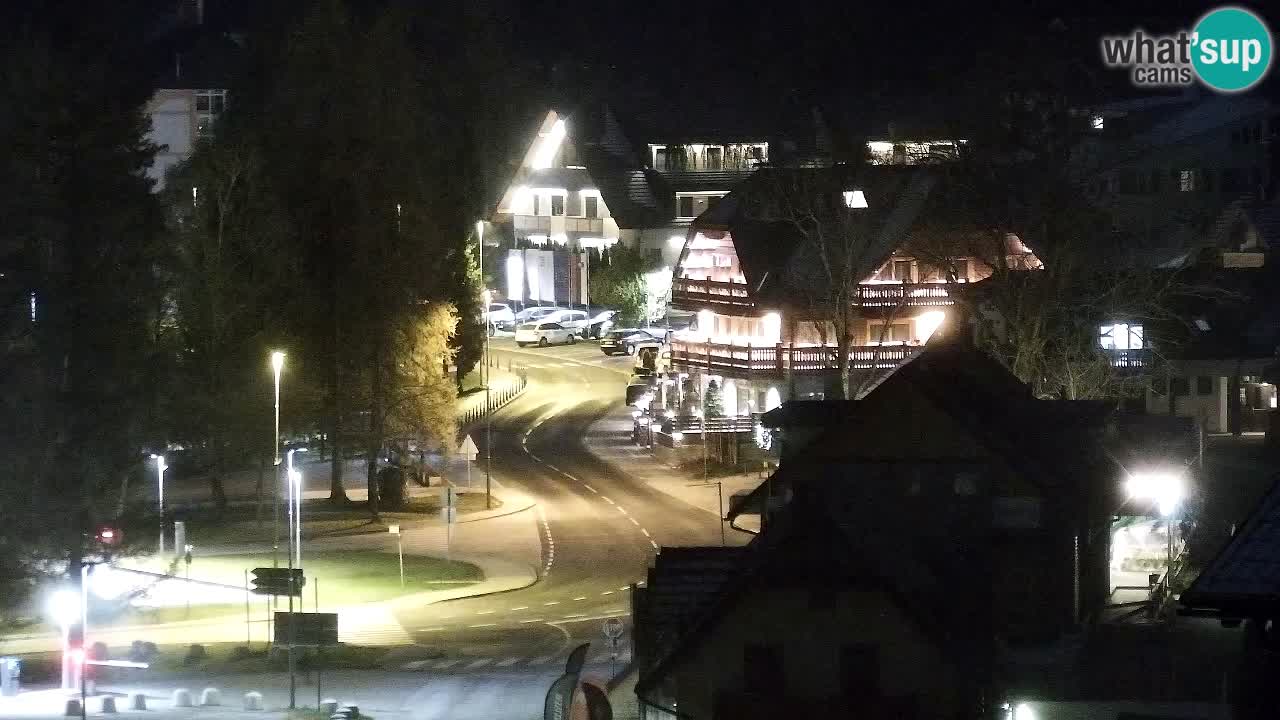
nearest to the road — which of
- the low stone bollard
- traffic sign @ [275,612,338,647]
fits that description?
traffic sign @ [275,612,338,647]

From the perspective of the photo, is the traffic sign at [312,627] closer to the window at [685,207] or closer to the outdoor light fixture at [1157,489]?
the outdoor light fixture at [1157,489]

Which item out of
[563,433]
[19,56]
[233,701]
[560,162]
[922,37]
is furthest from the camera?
[922,37]

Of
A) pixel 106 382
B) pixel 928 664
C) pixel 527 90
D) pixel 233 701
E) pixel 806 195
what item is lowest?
pixel 233 701

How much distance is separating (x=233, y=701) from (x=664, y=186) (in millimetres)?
74290

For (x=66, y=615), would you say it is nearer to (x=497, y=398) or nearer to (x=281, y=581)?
(x=281, y=581)

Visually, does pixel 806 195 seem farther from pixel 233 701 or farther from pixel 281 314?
pixel 233 701

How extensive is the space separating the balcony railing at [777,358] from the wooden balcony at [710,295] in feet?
5.92

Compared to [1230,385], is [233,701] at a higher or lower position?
lower

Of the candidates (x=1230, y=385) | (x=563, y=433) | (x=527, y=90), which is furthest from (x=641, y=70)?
(x=1230, y=385)

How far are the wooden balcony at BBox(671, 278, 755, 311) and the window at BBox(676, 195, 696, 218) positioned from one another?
27368 millimetres

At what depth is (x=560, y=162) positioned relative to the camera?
10819 cm

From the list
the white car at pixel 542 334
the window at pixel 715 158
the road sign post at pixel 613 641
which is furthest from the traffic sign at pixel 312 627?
the window at pixel 715 158

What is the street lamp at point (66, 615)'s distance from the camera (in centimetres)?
3753

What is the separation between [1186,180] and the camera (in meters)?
89.1
